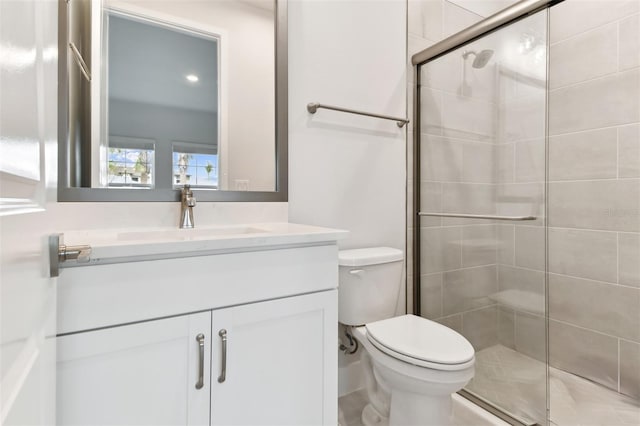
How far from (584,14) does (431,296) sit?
66.9 inches

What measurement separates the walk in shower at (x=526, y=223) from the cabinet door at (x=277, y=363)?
930mm

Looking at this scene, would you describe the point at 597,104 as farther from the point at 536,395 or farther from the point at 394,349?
the point at 394,349

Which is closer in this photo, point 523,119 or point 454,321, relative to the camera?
point 523,119

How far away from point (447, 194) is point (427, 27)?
96 cm

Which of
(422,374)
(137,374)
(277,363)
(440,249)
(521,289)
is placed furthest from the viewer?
(440,249)

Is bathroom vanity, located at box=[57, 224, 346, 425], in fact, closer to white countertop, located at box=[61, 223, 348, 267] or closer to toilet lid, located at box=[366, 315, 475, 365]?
white countertop, located at box=[61, 223, 348, 267]

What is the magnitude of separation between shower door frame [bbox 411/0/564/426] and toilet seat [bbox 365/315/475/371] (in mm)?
434

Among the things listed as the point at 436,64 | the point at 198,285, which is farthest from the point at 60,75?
the point at 436,64

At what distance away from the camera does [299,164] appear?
151 centimetres

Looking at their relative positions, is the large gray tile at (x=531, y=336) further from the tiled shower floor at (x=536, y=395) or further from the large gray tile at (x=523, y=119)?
the large gray tile at (x=523, y=119)

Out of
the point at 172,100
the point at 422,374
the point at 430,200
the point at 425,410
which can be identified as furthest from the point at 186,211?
the point at 430,200

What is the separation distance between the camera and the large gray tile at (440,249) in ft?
5.70

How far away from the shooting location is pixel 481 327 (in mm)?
1632

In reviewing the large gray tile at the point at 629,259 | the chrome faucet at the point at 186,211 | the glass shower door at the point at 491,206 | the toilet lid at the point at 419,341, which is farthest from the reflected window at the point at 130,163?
the large gray tile at the point at 629,259
